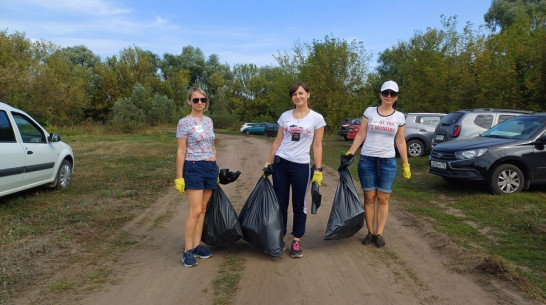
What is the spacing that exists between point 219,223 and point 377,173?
75.0 inches

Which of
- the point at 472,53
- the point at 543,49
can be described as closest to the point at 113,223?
the point at 543,49

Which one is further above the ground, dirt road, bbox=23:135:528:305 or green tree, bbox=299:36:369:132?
green tree, bbox=299:36:369:132

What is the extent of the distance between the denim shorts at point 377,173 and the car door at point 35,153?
17.7ft

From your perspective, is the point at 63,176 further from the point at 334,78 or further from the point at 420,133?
the point at 334,78

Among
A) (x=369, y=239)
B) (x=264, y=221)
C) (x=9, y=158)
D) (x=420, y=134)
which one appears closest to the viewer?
(x=264, y=221)

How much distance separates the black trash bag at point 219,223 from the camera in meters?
4.48

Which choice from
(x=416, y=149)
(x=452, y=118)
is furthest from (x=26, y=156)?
(x=416, y=149)

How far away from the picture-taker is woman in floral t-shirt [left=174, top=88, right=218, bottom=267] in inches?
164

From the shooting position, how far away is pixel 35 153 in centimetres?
703

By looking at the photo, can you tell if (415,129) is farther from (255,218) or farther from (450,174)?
(255,218)

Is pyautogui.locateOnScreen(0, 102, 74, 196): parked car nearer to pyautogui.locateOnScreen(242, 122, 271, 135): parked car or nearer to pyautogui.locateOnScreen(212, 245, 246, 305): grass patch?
pyautogui.locateOnScreen(212, 245, 246, 305): grass patch

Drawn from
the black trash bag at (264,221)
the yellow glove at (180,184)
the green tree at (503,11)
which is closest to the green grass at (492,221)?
the black trash bag at (264,221)

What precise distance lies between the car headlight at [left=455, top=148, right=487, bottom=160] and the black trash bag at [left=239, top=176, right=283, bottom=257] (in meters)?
5.12

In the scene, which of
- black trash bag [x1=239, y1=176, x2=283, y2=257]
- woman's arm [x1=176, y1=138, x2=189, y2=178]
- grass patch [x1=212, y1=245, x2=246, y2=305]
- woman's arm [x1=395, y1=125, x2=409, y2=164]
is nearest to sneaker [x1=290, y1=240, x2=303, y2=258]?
black trash bag [x1=239, y1=176, x2=283, y2=257]
